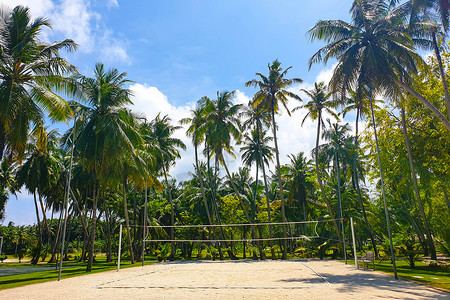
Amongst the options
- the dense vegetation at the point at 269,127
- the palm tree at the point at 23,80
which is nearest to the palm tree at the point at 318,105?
the dense vegetation at the point at 269,127

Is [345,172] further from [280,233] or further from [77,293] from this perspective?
[77,293]

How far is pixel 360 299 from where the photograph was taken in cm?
773

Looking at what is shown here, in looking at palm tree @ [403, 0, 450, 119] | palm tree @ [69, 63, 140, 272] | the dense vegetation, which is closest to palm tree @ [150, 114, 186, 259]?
the dense vegetation

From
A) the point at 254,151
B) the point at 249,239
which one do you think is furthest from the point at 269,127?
the point at 249,239

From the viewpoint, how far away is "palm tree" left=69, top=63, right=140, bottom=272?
683 inches

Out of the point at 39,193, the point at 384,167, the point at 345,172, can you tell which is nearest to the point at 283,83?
the point at 384,167

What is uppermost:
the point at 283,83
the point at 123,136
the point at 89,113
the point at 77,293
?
the point at 283,83

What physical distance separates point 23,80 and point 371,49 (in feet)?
48.5

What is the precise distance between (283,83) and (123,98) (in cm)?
1423

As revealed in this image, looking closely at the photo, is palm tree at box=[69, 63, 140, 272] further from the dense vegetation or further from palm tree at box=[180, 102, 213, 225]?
palm tree at box=[180, 102, 213, 225]

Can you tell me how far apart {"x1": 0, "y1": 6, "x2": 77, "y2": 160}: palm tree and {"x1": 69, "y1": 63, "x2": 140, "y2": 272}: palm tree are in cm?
410

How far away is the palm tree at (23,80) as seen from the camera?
11.5 m

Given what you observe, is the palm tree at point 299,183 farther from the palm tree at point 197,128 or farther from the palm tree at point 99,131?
the palm tree at point 99,131

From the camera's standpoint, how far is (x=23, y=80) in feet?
39.9
